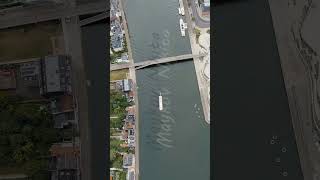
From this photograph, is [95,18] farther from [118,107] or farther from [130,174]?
[130,174]

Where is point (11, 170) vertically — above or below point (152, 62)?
below

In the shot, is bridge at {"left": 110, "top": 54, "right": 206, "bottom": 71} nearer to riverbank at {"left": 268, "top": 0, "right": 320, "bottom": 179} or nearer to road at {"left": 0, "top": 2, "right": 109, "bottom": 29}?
road at {"left": 0, "top": 2, "right": 109, "bottom": 29}

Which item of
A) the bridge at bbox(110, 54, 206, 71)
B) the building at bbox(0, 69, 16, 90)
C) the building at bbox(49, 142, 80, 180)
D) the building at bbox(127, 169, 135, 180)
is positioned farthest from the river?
the building at bbox(0, 69, 16, 90)

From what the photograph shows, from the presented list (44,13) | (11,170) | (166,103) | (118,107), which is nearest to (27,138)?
(11,170)

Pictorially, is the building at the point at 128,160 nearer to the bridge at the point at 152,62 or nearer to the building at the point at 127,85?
the building at the point at 127,85

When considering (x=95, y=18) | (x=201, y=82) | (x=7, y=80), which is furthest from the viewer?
(x=7, y=80)

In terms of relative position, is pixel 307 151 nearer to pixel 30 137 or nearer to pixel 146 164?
pixel 146 164
